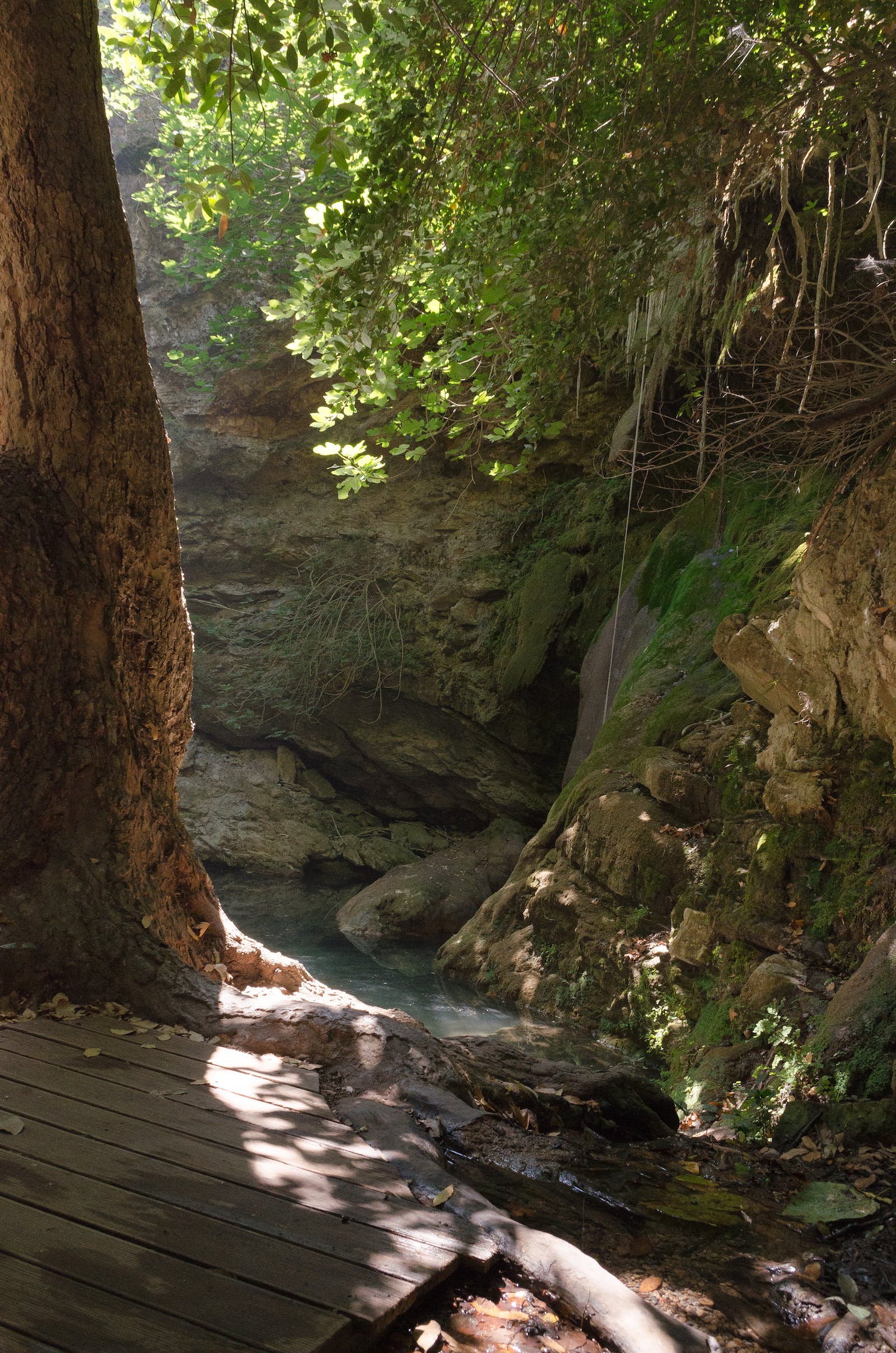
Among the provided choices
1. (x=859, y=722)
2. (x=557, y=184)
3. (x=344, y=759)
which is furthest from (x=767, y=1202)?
(x=344, y=759)

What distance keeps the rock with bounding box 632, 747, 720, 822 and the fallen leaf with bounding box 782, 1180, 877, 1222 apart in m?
3.80

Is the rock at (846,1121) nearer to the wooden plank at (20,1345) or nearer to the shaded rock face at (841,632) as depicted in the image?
the shaded rock face at (841,632)

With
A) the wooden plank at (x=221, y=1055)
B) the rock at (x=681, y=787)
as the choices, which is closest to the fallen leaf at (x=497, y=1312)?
the wooden plank at (x=221, y=1055)

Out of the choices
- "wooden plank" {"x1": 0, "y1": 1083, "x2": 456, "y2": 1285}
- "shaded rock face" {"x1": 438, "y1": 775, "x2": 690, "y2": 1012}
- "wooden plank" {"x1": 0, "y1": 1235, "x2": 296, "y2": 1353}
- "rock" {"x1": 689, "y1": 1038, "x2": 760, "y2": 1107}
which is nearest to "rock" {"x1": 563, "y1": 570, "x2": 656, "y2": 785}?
"shaded rock face" {"x1": 438, "y1": 775, "x2": 690, "y2": 1012}

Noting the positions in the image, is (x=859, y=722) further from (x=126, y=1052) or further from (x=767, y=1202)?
(x=126, y=1052)

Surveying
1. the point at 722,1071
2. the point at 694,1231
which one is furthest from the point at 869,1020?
the point at 694,1231

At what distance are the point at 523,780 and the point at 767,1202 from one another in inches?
375

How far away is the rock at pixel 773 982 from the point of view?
507 centimetres

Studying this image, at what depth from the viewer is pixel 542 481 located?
12430 mm

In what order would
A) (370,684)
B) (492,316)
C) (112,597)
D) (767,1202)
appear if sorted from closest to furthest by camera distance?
1. (767,1202)
2. (112,597)
3. (492,316)
4. (370,684)

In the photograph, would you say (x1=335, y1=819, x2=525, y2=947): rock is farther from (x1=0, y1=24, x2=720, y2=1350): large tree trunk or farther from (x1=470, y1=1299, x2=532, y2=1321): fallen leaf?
(x1=470, y1=1299, x2=532, y2=1321): fallen leaf

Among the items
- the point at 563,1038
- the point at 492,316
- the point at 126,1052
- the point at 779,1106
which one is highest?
the point at 492,316

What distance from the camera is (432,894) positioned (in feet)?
36.8

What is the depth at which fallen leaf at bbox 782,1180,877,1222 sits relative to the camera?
295cm
